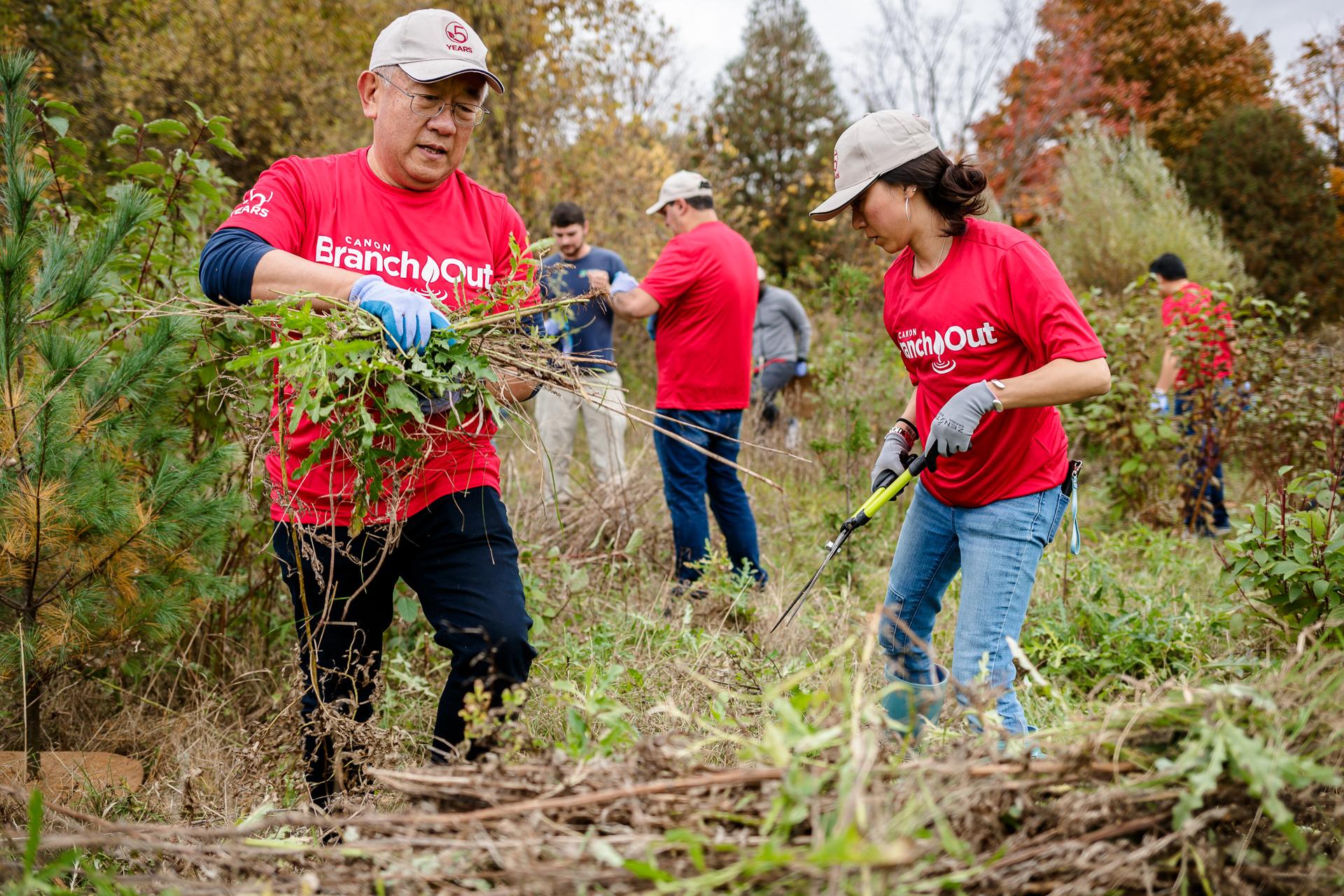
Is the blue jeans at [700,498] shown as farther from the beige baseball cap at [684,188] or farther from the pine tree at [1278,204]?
the pine tree at [1278,204]

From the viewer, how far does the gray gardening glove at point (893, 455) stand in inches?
105

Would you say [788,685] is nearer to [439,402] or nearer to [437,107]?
[439,402]

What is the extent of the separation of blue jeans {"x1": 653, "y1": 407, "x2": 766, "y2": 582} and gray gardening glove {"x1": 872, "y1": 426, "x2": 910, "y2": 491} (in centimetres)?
171

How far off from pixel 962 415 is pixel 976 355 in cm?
22

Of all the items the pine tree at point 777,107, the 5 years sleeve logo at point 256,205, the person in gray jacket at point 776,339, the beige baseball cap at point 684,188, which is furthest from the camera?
the pine tree at point 777,107

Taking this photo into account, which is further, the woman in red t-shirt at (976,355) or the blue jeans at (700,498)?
the blue jeans at (700,498)

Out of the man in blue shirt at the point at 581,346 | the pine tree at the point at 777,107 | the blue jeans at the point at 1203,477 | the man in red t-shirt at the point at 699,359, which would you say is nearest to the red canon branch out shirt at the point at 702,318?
the man in red t-shirt at the point at 699,359

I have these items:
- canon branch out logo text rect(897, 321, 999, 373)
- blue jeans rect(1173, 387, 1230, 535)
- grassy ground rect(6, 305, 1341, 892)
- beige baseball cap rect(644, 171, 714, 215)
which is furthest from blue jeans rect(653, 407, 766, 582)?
blue jeans rect(1173, 387, 1230, 535)

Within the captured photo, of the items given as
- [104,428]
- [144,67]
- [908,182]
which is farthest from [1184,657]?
[144,67]

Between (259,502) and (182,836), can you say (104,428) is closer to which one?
(259,502)

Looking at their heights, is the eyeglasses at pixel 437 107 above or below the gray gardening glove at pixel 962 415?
above

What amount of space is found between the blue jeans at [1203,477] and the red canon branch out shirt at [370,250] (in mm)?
4718

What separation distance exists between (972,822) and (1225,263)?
11.7m

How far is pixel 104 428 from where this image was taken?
271cm
